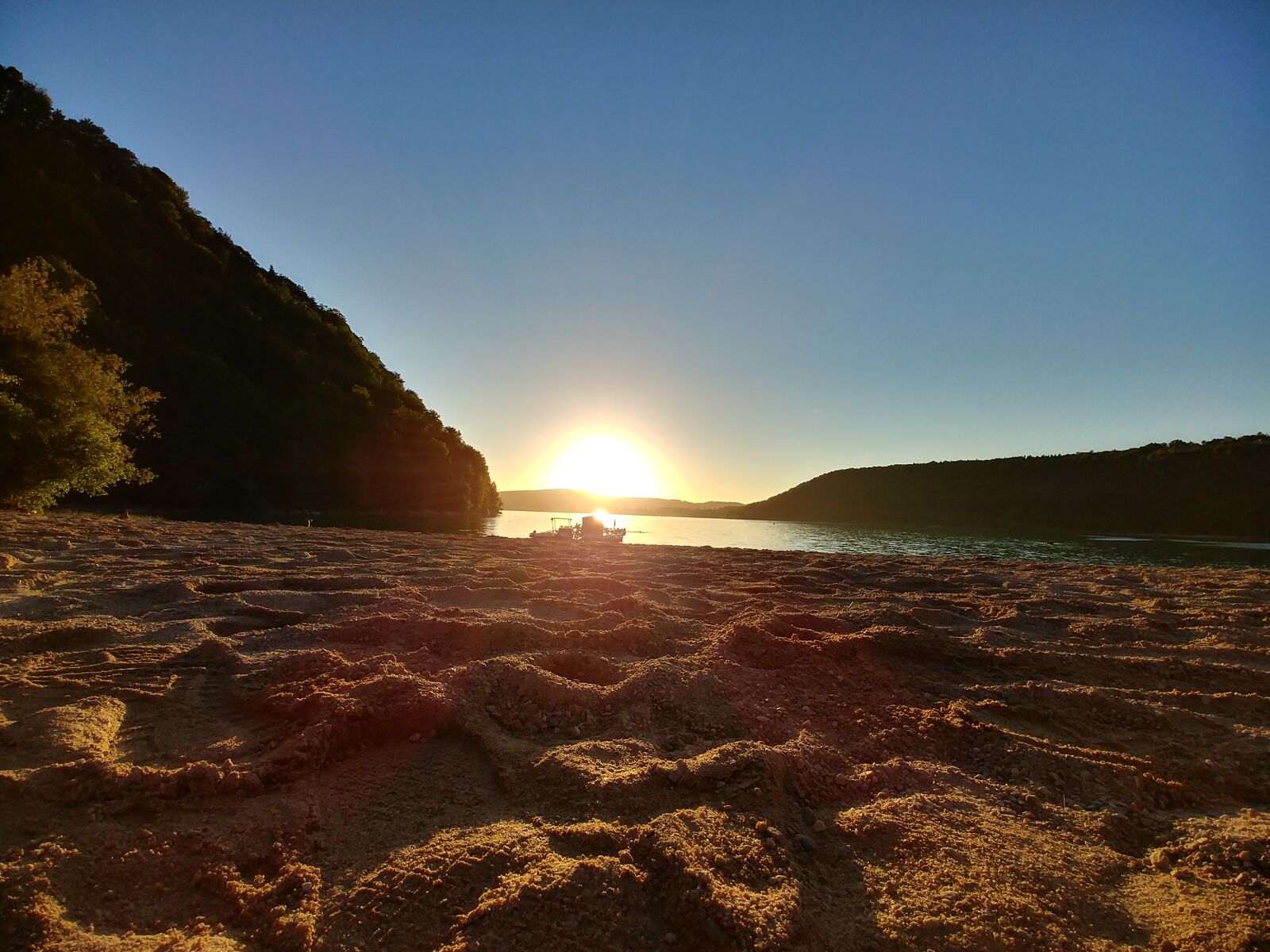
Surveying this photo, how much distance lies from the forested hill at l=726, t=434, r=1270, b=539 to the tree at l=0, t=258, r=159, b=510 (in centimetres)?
6830

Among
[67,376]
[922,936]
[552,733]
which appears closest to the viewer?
[922,936]

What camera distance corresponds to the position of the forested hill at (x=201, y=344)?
3316 centimetres

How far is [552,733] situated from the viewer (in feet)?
Answer: 8.37

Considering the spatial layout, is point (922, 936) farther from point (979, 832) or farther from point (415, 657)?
point (415, 657)

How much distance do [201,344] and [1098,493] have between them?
8758cm

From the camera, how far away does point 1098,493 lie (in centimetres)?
Answer: 5962

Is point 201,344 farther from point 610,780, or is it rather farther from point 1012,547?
point 1012,547

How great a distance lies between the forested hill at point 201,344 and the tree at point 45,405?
818 inches

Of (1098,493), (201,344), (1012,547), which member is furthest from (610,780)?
(1098,493)

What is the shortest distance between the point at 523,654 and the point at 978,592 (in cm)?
649

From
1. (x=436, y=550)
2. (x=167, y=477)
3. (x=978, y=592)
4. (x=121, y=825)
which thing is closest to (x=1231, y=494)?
(x=978, y=592)

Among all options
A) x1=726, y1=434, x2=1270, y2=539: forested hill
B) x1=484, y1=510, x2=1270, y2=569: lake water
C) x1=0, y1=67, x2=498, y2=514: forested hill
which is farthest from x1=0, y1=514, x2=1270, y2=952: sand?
x1=726, y1=434, x2=1270, y2=539: forested hill

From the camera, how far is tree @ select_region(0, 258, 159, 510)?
10461 millimetres

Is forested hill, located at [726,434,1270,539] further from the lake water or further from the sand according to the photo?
the sand
